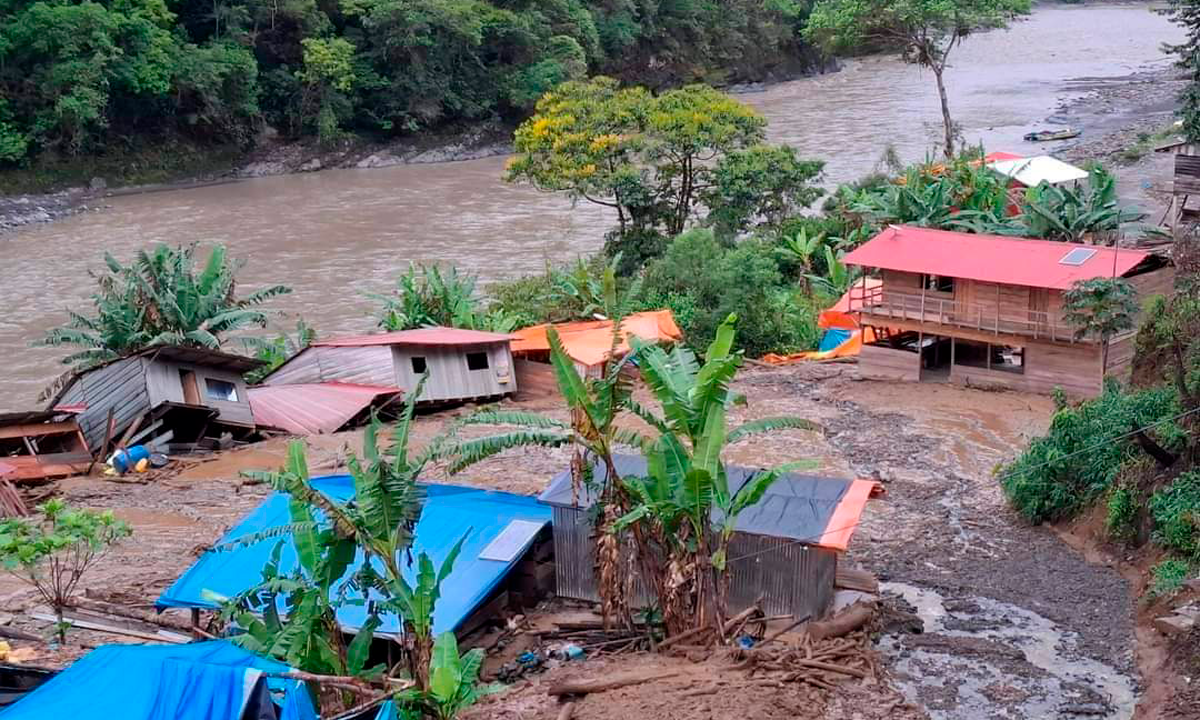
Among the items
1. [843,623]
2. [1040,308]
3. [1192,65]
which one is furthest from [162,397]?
[1192,65]

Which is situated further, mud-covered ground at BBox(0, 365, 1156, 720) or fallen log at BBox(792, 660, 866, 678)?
mud-covered ground at BBox(0, 365, 1156, 720)

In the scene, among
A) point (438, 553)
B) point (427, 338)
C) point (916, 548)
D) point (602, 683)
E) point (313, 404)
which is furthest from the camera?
point (427, 338)

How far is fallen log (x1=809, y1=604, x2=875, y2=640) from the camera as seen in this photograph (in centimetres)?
1402

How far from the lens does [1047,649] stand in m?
14.7

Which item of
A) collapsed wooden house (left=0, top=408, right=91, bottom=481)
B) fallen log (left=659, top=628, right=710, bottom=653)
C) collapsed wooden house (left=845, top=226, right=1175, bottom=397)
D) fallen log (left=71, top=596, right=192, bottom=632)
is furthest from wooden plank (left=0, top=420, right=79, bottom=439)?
collapsed wooden house (left=845, top=226, right=1175, bottom=397)

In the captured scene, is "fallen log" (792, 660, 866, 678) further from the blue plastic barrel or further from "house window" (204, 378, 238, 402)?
"house window" (204, 378, 238, 402)

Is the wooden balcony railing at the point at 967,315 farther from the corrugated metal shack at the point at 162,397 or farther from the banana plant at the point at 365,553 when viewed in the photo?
the banana plant at the point at 365,553

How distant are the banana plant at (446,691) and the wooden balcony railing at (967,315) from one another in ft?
54.6

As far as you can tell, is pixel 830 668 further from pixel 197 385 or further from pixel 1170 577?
pixel 197 385

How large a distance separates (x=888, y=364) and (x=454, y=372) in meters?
9.19

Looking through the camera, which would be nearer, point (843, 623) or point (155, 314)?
point (843, 623)

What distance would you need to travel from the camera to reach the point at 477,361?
27.1 metres

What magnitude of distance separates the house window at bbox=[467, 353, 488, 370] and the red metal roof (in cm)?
169

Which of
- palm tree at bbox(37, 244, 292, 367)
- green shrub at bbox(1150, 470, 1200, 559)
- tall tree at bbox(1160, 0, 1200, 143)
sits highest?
tall tree at bbox(1160, 0, 1200, 143)
